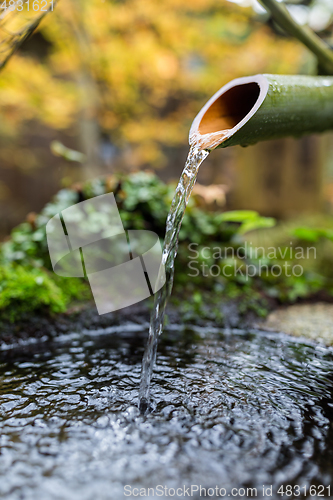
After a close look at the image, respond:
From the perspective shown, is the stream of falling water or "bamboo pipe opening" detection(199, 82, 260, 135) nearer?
the stream of falling water

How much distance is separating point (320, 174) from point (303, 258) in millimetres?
2238

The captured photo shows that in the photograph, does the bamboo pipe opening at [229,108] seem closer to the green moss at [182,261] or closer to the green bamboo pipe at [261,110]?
the green bamboo pipe at [261,110]

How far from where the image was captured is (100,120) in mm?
10094

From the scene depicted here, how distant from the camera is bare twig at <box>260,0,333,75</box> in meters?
2.66

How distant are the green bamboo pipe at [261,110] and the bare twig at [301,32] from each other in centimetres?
40

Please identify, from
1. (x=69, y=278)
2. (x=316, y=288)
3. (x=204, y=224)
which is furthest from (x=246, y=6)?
(x=69, y=278)

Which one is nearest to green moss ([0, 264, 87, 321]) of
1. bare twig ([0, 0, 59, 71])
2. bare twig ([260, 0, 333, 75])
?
bare twig ([0, 0, 59, 71])

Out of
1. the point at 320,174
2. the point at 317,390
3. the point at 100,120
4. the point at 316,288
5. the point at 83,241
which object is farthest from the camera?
the point at 100,120

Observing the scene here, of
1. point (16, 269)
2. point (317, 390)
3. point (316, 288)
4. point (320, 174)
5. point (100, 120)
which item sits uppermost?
point (100, 120)

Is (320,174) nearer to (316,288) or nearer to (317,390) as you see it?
(316,288)

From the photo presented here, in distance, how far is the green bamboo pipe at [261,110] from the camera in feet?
7.16

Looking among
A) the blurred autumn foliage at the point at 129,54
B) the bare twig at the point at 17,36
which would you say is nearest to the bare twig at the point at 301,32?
the bare twig at the point at 17,36

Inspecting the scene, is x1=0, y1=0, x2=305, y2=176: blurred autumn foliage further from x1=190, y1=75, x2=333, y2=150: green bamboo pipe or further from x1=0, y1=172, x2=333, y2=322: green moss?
x1=190, y1=75, x2=333, y2=150: green bamboo pipe

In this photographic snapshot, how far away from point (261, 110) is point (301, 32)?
128 centimetres
